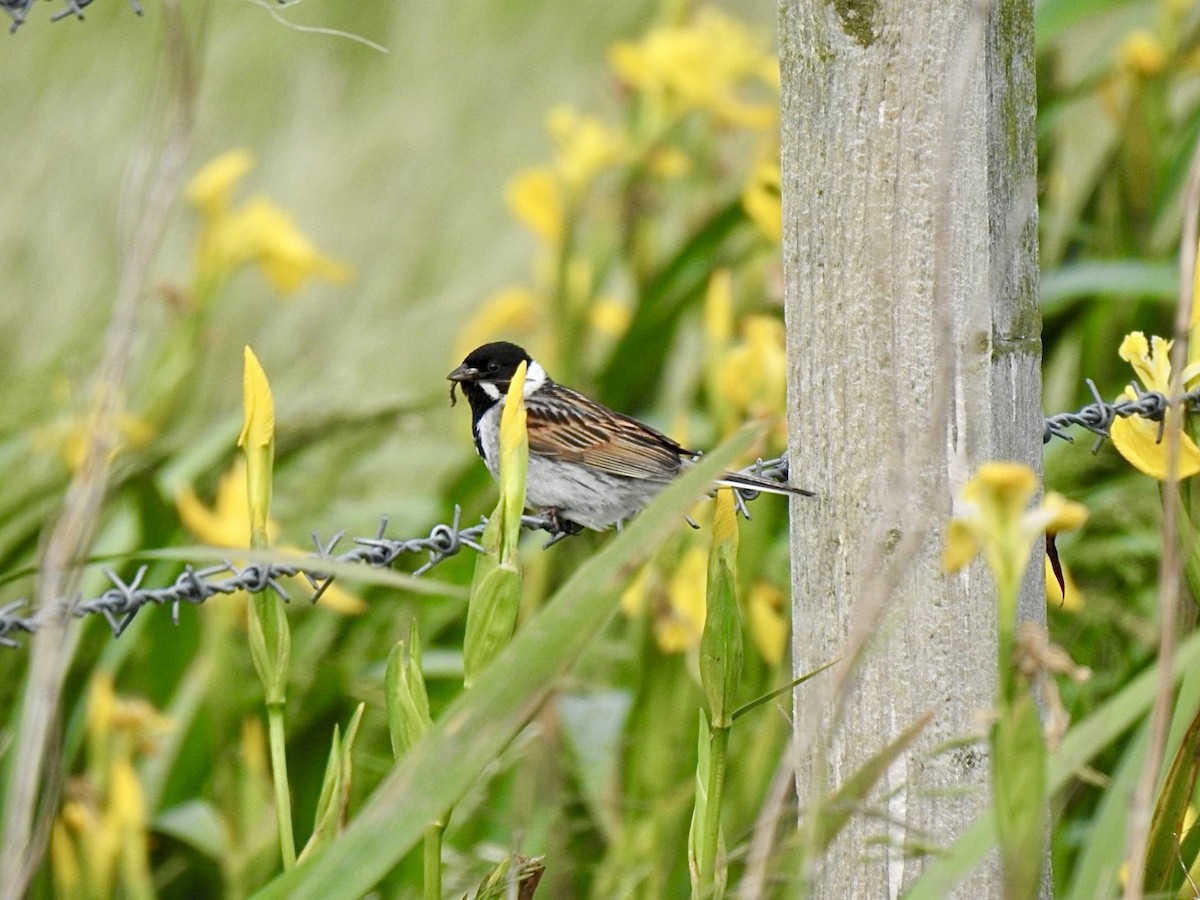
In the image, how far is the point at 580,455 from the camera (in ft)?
10.1

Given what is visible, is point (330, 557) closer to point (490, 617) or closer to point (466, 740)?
point (490, 617)

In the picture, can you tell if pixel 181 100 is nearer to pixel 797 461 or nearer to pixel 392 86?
pixel 797 461

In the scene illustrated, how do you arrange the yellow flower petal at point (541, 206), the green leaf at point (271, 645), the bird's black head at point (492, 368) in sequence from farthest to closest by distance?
the yellow flower petal at point (541, 206) → the bird's black head at point (492, 368) → the green leaf at point (271, 645)

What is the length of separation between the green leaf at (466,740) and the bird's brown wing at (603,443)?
173 cm

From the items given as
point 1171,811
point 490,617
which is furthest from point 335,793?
point 1171,811

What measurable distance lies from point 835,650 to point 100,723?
1.50 m

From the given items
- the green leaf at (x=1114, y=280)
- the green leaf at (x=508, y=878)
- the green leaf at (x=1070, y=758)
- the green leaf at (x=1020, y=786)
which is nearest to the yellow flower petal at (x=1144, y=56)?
the green leaf at (x=1114, y=280)

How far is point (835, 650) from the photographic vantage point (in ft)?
5.71

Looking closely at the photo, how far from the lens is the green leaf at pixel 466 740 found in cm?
125

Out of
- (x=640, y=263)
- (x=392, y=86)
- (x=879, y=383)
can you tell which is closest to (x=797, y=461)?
(x=879, y=383)

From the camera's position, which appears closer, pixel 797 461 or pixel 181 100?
pixel 181 100

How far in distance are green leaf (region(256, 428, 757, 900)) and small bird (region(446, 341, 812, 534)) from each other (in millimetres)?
1720

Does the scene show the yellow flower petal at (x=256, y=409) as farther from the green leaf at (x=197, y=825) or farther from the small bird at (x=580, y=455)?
the green leaf at (x=197, y=825)

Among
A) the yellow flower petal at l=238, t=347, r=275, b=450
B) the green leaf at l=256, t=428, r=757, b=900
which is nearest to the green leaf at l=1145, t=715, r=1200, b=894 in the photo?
the green leaf at l=256, t=428, r=757, b=900
